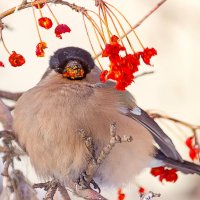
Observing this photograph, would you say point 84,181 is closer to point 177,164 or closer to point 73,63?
point 73,63

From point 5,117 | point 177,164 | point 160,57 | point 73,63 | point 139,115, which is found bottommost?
point 177,164

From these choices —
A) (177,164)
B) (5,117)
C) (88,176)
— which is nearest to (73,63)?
(5,117)

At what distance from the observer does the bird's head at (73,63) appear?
3.49 metres

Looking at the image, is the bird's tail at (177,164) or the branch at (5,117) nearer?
the branch at (5,117)

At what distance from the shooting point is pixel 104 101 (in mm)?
3527

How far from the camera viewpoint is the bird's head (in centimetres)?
349

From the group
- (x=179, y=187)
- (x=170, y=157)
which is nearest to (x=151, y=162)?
(x=170, y=157)

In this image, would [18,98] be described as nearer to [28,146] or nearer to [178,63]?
[28,146]

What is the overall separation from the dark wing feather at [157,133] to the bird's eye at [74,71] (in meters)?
0.34

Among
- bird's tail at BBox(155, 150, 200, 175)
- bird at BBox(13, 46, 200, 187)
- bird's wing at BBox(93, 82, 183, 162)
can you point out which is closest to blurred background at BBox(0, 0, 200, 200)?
bird's tail at BBox(155, 150, 200, 175)

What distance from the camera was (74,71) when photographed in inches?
140

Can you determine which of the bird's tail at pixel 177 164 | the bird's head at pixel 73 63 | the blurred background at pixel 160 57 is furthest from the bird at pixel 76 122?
the blurred background at pixel 160 57

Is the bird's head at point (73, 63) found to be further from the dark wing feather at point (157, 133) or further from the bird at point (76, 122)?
the dark wing feather at point (157, 133)

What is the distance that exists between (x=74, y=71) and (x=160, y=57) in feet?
7.61
